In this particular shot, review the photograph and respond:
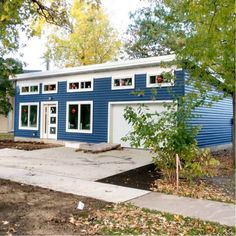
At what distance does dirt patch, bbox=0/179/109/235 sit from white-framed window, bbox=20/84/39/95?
12.5m

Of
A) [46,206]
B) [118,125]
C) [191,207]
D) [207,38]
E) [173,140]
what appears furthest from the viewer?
[118,125]

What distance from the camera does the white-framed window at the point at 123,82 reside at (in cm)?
1566

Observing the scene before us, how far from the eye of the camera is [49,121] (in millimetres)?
19219

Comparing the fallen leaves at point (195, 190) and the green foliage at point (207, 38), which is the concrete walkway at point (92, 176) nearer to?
the fallen leaves at point (195, 190)

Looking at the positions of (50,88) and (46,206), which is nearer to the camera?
(46,206)

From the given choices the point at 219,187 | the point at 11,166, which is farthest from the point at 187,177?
the point at 11,166

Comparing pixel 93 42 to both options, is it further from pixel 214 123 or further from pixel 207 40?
pixel 207 40

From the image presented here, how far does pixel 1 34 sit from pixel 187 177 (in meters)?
6.00

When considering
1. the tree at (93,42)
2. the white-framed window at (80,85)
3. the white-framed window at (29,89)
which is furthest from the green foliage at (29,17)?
the tree at (93,42)

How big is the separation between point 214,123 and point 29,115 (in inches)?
423

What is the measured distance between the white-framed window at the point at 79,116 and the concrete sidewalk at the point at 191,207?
10.3 m

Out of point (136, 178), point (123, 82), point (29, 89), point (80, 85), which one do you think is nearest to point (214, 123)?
point (123, 82)

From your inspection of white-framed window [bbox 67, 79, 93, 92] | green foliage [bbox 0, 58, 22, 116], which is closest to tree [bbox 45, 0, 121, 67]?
green foliage [bbox 0, 58, 22, 116]

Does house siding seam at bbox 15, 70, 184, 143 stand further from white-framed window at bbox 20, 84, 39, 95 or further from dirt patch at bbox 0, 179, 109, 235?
dirt patch at bbox 0, 179, 109, 235
